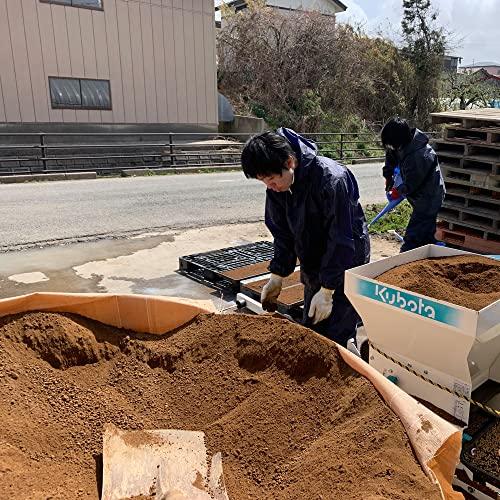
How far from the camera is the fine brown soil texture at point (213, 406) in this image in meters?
1.68

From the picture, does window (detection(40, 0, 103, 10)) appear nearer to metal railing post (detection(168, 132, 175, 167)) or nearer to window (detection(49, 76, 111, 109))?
window (detection(49, 76, 111, 109))

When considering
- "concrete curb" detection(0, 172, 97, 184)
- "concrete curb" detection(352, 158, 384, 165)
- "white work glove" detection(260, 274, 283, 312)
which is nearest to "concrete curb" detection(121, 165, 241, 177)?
"concrete curb" detection(0, 172, 97, 184)

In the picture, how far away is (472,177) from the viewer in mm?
5441

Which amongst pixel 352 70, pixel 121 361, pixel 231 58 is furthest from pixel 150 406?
pixel 352 70

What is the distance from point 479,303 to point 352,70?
2197 cm

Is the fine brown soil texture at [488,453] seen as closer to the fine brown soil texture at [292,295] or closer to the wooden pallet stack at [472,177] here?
the fine brown soil texture at [292,295]

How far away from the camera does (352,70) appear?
2248 centimetres

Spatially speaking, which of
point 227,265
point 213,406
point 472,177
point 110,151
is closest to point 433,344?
point 213,406

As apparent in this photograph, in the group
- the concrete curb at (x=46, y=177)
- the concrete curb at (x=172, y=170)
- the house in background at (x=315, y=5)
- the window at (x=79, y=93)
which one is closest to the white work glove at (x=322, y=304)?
the concrete curb at (x=46, y=177)

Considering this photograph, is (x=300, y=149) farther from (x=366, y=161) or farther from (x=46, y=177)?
(x=366, y=161)

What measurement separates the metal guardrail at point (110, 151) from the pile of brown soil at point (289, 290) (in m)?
9.18

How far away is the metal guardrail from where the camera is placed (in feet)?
42.1

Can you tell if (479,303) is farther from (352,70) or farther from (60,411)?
(352,70)

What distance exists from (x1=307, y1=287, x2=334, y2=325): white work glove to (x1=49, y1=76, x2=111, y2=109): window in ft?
41.9
